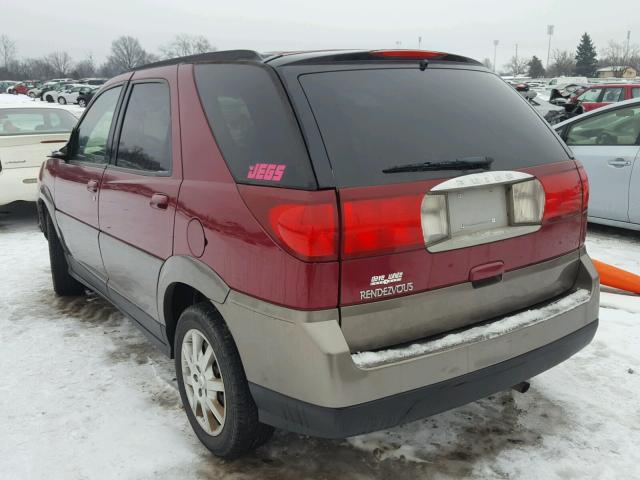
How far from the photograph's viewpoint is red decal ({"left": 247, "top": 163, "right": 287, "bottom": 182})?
2.17 metres

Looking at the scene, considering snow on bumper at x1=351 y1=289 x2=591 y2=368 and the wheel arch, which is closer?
snow on bumper at x1=351 y1=289 x2=591 y2=368

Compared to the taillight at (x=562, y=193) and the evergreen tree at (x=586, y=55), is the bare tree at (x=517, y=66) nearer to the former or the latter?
the evergreen tree at (x=586, y=55)

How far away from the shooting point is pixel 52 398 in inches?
130

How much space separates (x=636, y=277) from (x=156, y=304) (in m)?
3.77

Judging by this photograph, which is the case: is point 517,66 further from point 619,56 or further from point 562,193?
point 562,193

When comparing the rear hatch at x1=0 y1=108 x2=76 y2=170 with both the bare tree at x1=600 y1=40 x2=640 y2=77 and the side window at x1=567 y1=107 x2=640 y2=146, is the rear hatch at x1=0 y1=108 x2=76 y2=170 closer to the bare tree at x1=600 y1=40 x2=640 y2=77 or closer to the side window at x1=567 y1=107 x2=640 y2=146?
the side window at x1=567 y1=107 x2=640 y2=146

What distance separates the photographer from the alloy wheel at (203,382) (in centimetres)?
260

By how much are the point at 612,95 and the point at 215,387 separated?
52.0ft

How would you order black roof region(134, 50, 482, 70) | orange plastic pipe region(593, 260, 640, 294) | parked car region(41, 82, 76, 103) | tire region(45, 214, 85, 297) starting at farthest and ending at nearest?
parked car region(41, 82, 76, 103), tire region(45, 214, 85, 297), orange plastic pipe region(593, 260, 640, 294), black roof region(134, 50, 482, 70)

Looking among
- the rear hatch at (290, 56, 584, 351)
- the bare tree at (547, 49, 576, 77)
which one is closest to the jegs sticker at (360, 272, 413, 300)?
the rear hatch at (290, 56, 584, 351)

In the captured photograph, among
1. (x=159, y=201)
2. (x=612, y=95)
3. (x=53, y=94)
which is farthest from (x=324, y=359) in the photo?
(x=53, y=94)

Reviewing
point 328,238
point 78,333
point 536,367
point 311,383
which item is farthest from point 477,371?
point 78,333

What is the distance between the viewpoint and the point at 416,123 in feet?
7.72

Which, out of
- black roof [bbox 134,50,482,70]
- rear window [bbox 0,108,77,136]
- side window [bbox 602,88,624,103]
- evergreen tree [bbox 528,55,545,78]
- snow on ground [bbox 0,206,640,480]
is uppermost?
evergreen tree [bbox 528,55,545,78]
